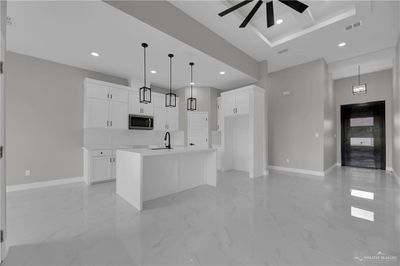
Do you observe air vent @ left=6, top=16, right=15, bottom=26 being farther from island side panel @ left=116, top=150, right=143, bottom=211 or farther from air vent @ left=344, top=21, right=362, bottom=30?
air vent @ left=344, top=21, right=362, bottom=30

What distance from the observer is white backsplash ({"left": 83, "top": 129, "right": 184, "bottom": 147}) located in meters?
4.45

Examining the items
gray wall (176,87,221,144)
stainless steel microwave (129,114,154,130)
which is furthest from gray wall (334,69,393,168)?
stainless steel microwave (129,114,154,130)

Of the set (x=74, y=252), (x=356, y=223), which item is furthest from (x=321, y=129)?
(x=74, y=252)

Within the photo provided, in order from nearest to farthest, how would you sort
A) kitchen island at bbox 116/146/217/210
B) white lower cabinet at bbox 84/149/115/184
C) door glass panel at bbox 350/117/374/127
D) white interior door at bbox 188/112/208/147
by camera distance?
kitchen island at bbox 116/146/217/210 < white lower cabinet at bbox 84/149/115/184 < door glass panel at bbox 350/117/374/127 < white interior door at bbox 188/112/208/147

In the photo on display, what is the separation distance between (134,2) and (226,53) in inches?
86.1

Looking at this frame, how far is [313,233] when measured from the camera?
193 cm

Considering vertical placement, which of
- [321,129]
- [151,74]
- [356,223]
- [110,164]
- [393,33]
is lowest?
[356,223]

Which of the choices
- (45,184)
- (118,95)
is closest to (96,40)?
(118,95)

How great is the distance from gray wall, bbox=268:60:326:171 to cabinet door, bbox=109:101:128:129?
459cm

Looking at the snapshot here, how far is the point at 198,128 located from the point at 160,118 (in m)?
1.34

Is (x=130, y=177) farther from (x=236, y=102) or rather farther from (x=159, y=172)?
(x=236, y=102)

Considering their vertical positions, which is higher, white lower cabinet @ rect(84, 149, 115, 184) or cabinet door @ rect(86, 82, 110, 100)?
cabinet door @ rect(86, 82, 110, 100)

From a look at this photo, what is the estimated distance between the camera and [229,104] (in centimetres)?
510

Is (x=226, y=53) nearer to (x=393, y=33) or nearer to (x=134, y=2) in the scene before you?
(x=134, y=2)
